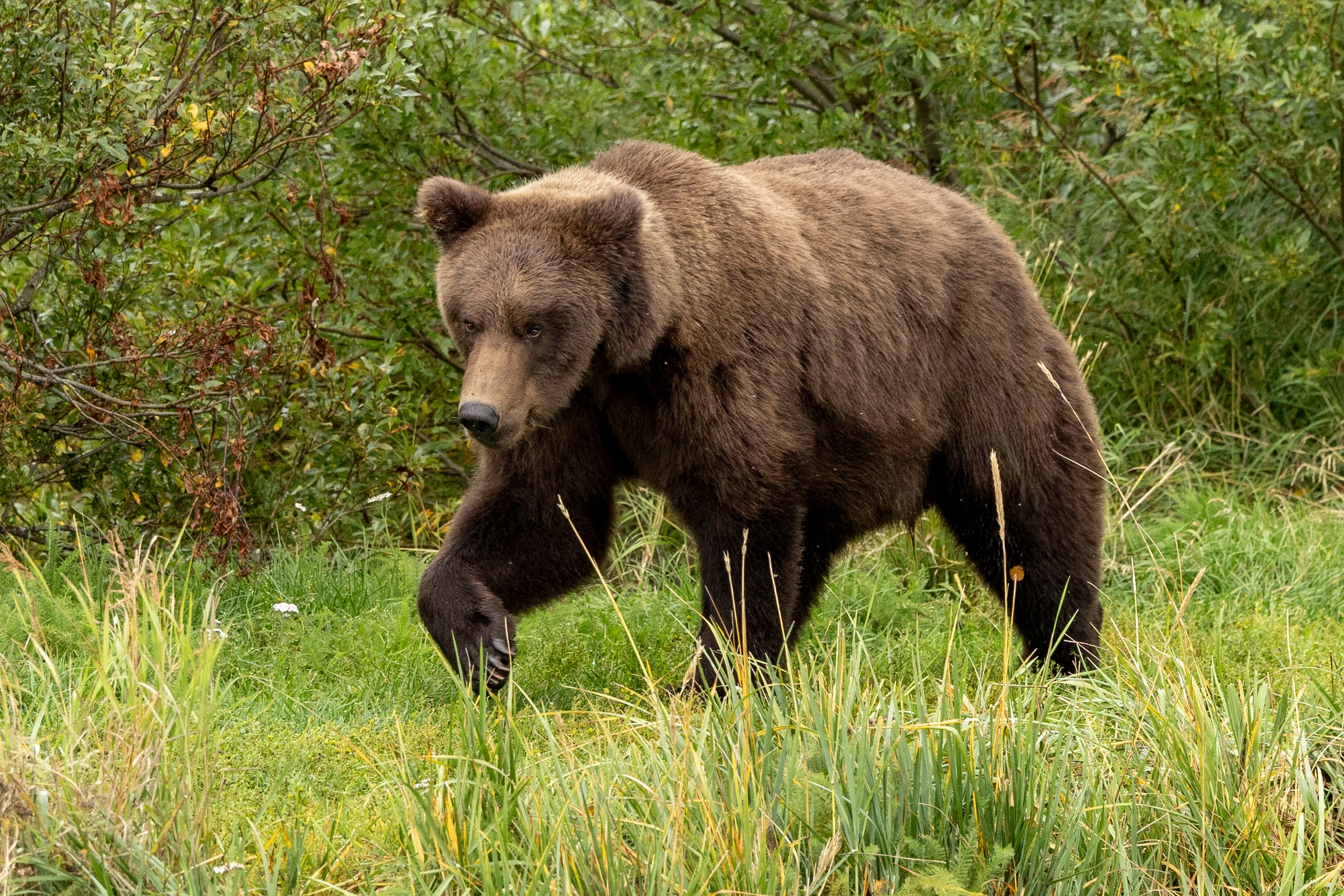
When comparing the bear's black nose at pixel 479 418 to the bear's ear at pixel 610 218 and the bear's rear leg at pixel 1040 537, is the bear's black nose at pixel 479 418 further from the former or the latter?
the bear's rear leg at pixel 1040 537

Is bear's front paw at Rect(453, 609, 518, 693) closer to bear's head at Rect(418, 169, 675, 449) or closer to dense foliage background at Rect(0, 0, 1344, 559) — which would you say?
bear's head at Rect(418, 169, 675, 449)

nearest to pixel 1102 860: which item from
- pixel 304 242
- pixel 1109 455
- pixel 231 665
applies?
pixel 231 665

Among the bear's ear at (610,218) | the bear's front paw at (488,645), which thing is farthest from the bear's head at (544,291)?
the bear's front paw at (488,645)

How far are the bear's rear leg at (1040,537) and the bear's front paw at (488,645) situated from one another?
5.69ft

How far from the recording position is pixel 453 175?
23.2ft

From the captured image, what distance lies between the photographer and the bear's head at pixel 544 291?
4219 millimetres

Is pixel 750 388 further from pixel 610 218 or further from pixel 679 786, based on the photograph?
pixel 679 786

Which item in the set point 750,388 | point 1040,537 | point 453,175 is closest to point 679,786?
point 750,388

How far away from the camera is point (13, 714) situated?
3.21 meters

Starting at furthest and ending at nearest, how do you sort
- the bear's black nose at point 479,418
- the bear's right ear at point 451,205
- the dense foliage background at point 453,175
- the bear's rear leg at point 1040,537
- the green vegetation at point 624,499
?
1. the bear's rear leg at point 1040,537
2. the dense foliage background at point 453,175
3. the bear's right ear at point 451,205
4. the bear's black nose at point 479,418
5. the green vegetation at point 624,499

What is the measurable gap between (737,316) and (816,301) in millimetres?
358

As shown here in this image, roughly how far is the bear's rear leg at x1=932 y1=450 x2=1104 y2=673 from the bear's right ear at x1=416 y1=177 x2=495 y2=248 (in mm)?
1893

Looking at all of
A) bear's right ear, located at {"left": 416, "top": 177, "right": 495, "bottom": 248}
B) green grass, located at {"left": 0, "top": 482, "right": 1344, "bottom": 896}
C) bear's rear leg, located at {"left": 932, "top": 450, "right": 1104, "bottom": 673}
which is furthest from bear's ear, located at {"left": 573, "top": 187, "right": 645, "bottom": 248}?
bear's rear leg, located at {"left": 932, "top": 450, "right": 1104, "bottom": 673}

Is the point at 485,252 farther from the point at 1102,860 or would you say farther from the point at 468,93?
the point at 468,93
